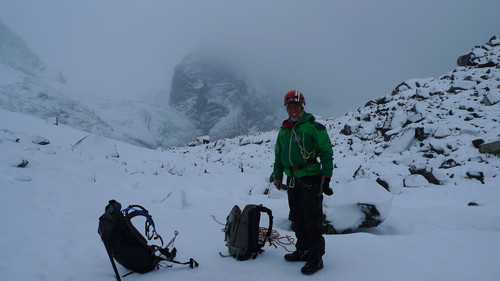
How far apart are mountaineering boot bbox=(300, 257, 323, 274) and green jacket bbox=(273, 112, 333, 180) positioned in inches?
45.7

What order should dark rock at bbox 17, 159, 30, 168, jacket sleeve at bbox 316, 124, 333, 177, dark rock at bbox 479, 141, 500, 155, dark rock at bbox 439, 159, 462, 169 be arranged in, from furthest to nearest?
dark rock at bbox 439, 159, 462, 169, dark rock at bbox 479, 141, 500, 155, dark rock at bbox 17, 159, 30, 168, jacket sleeve at bbox 316, 124, 333, 177

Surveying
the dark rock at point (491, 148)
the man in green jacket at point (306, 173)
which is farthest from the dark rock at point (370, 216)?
the dark rock at point (491, 148)

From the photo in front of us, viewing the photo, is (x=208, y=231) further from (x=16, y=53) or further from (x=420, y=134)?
(x=16, y=53)

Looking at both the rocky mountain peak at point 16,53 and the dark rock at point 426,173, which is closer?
the dark rock at point 426,173

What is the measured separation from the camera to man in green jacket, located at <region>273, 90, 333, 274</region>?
367 centimetres

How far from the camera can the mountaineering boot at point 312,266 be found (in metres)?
3.51

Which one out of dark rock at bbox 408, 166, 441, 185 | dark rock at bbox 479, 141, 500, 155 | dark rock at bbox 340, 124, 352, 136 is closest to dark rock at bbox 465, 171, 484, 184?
dark rock at bbox 408, 166, 441, 185

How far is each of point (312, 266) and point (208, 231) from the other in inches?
101

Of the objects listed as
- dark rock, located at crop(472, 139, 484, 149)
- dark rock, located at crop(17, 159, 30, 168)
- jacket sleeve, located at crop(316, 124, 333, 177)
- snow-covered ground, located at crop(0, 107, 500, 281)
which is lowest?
snow-covered ground, located at crop(0, 107, 500, 281)

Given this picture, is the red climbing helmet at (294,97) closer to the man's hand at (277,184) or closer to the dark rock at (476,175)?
the man's hand at (277,184)

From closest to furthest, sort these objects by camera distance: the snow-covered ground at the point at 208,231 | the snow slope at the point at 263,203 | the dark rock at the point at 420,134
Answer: the snow-covered ground at the point at 208,231 → the snow slope at the point at 263,203 → the dark rock at the point at 420,134

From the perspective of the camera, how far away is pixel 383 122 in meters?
19.9

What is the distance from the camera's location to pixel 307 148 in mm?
3830

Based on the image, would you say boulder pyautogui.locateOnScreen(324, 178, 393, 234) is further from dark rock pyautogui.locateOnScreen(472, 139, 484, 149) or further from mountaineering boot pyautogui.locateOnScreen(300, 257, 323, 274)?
dark rock pyautogui.locateOnScreen(472, 139, 484, 149)
